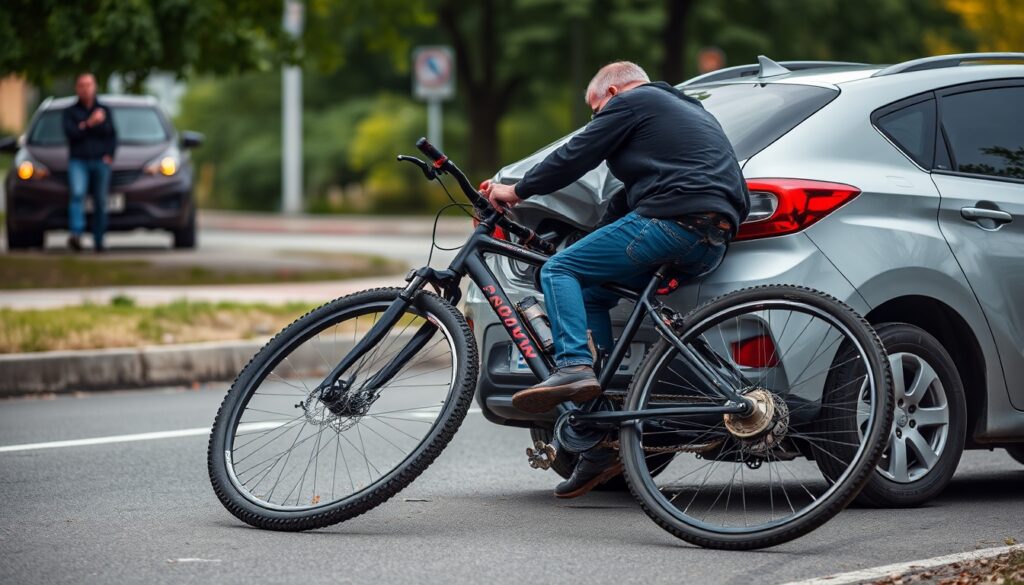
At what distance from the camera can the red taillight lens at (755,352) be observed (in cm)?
571

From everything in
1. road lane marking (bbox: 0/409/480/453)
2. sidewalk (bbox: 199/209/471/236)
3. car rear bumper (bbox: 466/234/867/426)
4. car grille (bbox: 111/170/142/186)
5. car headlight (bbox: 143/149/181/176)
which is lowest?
sidewalk (bbox: 199/209/471/236)

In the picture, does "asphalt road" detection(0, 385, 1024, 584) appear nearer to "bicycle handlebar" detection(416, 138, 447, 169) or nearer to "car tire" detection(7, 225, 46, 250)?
"bicycle handlebar" detection(416, 138, 447, 169)

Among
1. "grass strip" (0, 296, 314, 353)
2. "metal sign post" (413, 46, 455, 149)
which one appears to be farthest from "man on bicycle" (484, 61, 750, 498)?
"metal sign post" (413, 46, 455, 149)

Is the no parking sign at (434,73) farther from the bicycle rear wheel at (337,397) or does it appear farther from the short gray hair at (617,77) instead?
the short gray hair at (617,77)

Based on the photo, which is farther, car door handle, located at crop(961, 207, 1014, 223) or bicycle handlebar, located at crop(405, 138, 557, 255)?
car door handle, located at crop(961, 207, 1014, 223)

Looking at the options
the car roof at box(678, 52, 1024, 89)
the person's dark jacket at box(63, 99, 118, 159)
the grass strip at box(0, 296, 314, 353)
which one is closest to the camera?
the car roof at box(678, 52, 1024, 89)

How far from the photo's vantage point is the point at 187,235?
2056 centimetres

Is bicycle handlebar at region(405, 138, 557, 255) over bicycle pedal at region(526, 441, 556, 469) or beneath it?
over

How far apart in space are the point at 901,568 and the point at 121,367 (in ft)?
21.2

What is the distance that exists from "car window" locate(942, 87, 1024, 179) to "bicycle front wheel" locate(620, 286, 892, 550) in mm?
1194

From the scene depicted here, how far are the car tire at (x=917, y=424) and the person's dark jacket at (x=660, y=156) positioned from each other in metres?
0.86

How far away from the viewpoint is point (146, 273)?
16.5 metres

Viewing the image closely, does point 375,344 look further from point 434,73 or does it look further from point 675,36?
point 434,73

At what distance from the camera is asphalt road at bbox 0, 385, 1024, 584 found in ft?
16.8
